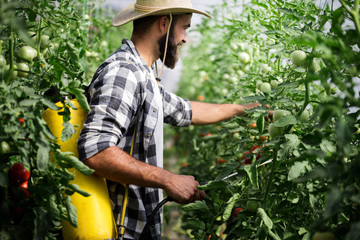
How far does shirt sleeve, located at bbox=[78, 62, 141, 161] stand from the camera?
154cm

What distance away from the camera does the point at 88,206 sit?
1452 millimetres

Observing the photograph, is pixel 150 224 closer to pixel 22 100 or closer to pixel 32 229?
pixel 32 229

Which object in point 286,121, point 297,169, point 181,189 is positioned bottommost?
point 181,189

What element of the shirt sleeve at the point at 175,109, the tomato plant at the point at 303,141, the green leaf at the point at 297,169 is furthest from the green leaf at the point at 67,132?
the shirt sleeve at the point at 175,109

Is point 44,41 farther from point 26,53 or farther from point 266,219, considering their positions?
point 266,219

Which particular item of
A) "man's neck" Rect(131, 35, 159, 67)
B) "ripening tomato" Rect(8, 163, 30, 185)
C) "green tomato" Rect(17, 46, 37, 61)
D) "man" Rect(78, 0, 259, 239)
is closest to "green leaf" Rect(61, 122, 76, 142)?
"ripening tomato" Rect(8, 163, 30, 185)

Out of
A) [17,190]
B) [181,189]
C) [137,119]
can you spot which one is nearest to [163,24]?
[137,119]

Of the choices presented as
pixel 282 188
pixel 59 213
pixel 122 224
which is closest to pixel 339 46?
pixel 282 188

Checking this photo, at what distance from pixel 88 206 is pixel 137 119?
48cm

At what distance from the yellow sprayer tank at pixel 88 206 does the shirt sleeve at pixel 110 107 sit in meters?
0.07

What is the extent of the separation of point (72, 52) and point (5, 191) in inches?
16.7

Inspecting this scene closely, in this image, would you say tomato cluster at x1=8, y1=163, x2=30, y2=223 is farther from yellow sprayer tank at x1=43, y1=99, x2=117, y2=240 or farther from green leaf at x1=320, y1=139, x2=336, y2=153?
green leaf at x1=320, y1=139, x2=336, y2=153

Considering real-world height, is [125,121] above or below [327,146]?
below

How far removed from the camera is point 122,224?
5.38ft
